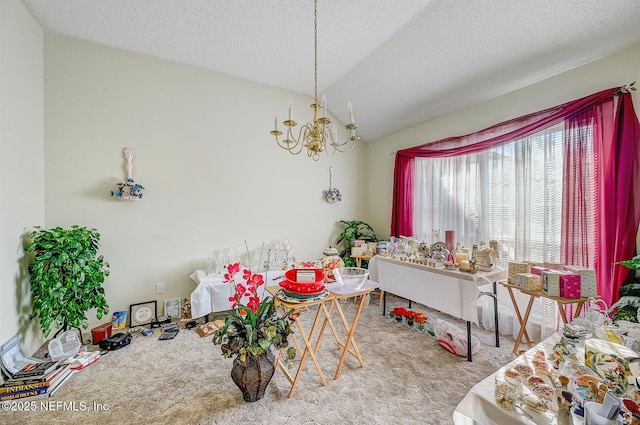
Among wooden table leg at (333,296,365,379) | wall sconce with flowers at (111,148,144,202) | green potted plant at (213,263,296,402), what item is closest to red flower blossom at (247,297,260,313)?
green potted plant at (213,263,296,402)

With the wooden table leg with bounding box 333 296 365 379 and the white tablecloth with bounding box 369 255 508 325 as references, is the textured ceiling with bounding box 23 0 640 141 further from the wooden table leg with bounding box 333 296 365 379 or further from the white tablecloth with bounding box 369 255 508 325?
the wooden table leg with bounding box 333 296 365 379

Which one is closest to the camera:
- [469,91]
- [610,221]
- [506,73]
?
[610,221]

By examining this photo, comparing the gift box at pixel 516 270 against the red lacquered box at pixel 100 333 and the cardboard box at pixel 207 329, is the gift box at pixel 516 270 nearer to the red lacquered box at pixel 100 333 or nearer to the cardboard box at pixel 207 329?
the cardboard box at pixel 207 329

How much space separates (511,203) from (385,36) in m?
2.21

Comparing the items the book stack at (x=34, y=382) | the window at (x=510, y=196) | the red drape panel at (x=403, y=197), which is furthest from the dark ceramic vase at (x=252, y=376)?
the red drape panel at (x=403, y=197)

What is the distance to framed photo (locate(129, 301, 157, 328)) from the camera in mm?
2797

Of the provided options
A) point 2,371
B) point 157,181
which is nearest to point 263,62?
point 157,181

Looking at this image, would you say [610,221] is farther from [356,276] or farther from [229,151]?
[229,151]

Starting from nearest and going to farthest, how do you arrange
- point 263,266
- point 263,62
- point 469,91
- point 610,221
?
point 610,221 → point 469,91 → point 263,62 → point 263,266

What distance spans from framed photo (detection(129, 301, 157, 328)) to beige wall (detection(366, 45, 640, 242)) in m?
3.48

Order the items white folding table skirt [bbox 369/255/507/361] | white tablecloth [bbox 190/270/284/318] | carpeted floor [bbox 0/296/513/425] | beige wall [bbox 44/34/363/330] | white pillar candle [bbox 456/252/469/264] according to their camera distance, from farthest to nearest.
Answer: white tablecloth [bbox 190/270/284/318] < beige wall [bbox 44/34/363/330] < white pillar candle [bbox 456/252/469/264] < white folding table skirt [bbox 369/255/507/361] < carpeted floor [bbox 0/296/513/425]

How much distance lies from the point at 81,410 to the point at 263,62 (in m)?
3.60

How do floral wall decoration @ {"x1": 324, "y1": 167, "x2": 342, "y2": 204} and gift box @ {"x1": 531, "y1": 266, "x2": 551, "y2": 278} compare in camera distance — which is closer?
gift box @ {"x1": 531, "y1": 266, "x2": 551, "y2": 278}

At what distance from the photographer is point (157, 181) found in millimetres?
2963
